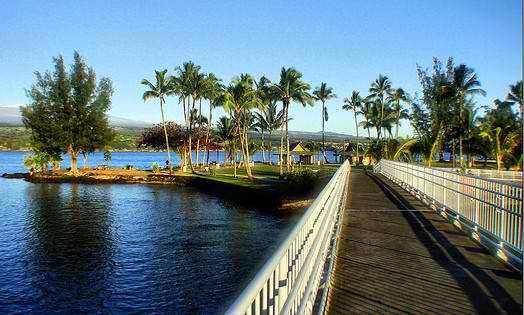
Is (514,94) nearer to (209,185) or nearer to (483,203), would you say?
(209,185)

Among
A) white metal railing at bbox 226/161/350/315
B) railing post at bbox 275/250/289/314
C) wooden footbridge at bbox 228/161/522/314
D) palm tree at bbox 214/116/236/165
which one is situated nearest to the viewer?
white metal railing at bbox 226/161/350/315

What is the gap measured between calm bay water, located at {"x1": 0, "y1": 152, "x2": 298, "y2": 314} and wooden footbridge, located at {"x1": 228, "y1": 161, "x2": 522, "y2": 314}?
6.65 metres

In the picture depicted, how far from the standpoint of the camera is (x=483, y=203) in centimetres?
900

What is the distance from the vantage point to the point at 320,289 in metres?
5.82

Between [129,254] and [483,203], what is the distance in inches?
614

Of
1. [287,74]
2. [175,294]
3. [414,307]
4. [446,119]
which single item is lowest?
[175,294]

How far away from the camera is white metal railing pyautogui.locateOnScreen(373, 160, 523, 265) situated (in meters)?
7.52

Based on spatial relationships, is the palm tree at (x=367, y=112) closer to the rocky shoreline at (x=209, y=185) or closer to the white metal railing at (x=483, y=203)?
the rocky shoreline at (x=209, y=185)

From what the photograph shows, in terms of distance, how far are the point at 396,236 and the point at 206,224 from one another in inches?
795

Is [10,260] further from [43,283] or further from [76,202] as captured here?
[76,202]

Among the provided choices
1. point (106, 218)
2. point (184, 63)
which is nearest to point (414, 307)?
point (106, 218)

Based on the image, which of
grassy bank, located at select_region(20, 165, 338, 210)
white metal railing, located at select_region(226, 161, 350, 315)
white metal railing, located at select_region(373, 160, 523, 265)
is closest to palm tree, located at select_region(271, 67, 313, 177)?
grassy bank, located at select_region(20, 165, 338, 210)

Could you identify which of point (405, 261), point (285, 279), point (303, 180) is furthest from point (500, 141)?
point (285, 279)

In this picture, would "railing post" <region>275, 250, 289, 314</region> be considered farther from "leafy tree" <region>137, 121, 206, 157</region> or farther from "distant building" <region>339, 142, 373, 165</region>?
"leafy tree" <region>137, 121, 206, 157</region>
